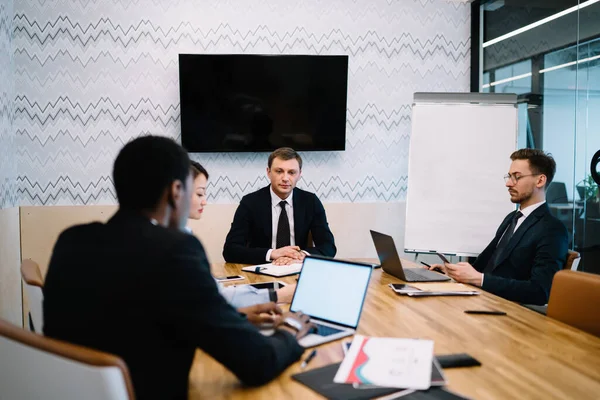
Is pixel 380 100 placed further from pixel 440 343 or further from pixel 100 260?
pixel 100 260

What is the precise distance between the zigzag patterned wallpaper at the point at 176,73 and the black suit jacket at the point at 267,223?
1068mm

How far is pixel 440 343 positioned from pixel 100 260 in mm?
1046

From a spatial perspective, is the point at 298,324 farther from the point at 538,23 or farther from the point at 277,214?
the point at 538,23

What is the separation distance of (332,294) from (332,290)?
0.04ft

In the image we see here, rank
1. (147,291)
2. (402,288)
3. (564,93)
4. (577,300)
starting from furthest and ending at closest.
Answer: (564,93) → (402,288) → (577,300) → (147,291)

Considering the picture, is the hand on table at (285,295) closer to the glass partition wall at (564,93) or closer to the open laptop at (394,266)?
the open laptop at (394,266)

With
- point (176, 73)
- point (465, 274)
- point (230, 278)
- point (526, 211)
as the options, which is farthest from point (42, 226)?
point (526, 211)

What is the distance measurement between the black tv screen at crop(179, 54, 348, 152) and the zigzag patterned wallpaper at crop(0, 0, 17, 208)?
1263 mm

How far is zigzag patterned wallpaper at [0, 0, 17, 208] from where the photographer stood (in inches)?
149

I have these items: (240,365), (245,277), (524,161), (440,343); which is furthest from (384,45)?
(240,365)

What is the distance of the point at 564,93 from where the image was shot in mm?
3777

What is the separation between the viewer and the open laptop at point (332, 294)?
171 cm

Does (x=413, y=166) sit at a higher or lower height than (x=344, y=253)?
higher

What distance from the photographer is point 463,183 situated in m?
4.22
